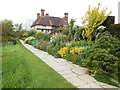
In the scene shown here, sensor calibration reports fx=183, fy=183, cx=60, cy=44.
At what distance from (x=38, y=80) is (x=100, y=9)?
331 inches

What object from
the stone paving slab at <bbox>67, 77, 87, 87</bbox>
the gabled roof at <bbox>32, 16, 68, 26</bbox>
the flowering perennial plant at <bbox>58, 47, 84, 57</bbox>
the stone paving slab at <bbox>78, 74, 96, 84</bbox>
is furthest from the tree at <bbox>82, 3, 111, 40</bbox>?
the gabled roof at <bbox>32, 16, 68, 26</bbox>

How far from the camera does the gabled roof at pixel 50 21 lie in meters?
40.4

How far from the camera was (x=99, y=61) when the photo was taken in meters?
5.96

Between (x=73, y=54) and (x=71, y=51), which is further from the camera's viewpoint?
(x=71, y=51)

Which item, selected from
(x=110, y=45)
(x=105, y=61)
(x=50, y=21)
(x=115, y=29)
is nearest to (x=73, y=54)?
(x=110, y=45)

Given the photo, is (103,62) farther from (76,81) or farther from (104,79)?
(76,81)

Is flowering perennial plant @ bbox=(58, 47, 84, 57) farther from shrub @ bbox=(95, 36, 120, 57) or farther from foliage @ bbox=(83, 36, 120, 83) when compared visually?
foliage @ bbox=(83, 36, 120, 83)

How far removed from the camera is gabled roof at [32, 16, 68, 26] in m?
40.4

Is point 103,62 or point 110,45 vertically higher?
point 110,45

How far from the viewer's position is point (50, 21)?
41.5m

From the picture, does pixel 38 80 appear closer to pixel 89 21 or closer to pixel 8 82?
pixel 8 82

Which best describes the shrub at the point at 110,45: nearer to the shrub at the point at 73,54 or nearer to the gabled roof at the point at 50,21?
the shrub at the point at 73,54

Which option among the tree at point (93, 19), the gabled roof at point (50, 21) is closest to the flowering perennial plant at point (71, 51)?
Result: the tree at point (93, 19)

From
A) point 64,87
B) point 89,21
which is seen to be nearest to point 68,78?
point 64,87
